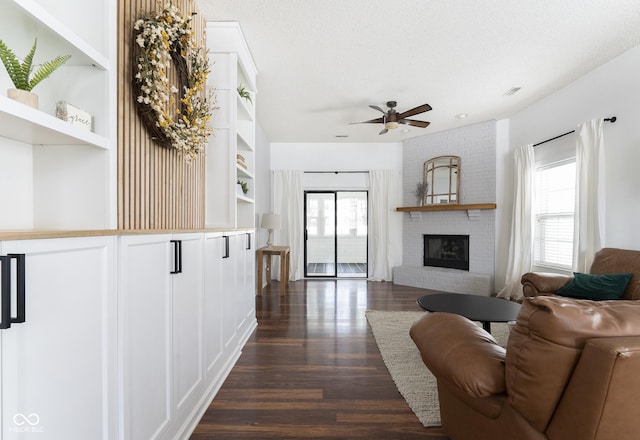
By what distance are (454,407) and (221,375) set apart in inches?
61.3

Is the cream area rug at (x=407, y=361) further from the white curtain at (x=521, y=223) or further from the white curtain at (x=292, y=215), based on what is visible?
the white curtain at (x=292, y=215)

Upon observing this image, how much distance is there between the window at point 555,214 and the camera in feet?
11.9

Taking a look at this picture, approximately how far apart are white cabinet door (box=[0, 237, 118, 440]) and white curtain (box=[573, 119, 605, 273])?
4192 mm

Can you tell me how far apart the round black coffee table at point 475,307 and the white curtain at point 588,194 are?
1.42 metres

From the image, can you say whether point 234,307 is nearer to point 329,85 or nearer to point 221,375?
point 221,375

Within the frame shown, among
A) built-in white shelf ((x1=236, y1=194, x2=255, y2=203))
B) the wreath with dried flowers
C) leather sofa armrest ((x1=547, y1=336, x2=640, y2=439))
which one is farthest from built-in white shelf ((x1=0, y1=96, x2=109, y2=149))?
leather sofa armrest ((x1=547, y1=336, x2=640, y2=439))

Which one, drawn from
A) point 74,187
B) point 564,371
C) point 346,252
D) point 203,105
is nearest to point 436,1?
point 203,105

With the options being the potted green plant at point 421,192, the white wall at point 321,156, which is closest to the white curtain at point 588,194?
the potted green plant at point 421,192

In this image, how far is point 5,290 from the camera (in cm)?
67

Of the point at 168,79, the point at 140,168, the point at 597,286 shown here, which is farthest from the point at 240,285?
the point at 597,286

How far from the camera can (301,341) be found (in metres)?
2.77

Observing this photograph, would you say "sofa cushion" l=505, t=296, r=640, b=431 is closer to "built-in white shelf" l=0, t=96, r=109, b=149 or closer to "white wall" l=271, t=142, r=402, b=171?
"built-in white shelf" l=0, t=96, r=109, b=149

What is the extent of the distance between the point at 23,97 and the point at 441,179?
5.45 metres

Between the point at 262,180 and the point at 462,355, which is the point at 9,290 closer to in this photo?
the point at 462,355
